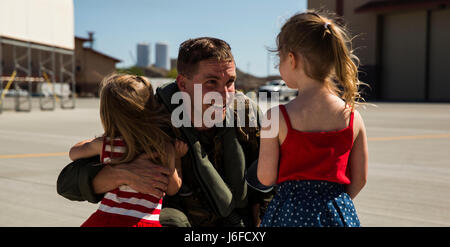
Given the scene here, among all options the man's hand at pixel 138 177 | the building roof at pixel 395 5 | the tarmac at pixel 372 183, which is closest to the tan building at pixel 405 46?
the building roof at pixel 395 5

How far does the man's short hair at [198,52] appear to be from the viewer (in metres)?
2.27

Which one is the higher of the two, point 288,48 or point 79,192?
point 288,48

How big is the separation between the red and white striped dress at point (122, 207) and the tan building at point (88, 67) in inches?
1914

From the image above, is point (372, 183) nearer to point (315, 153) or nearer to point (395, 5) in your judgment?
point (315, 153)

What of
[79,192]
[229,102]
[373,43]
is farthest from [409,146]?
[373,43]

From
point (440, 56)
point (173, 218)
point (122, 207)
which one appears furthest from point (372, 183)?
point (440, 56)

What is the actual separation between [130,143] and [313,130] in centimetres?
78

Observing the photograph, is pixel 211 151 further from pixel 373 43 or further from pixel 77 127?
pixel 373 43

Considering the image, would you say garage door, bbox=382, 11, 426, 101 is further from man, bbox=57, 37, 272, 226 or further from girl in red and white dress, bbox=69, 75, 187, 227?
girl in red and white dress, bbox=69, 75, 187, 227

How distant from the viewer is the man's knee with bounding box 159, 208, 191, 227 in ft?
7.24

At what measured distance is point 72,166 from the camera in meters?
2.16

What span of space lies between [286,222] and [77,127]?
34.8ft

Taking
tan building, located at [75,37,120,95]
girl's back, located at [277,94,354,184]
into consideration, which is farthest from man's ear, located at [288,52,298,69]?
tan building, located at [75,37,120,95]

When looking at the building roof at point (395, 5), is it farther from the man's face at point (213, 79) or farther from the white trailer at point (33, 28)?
the man's face at point (213, 79)
